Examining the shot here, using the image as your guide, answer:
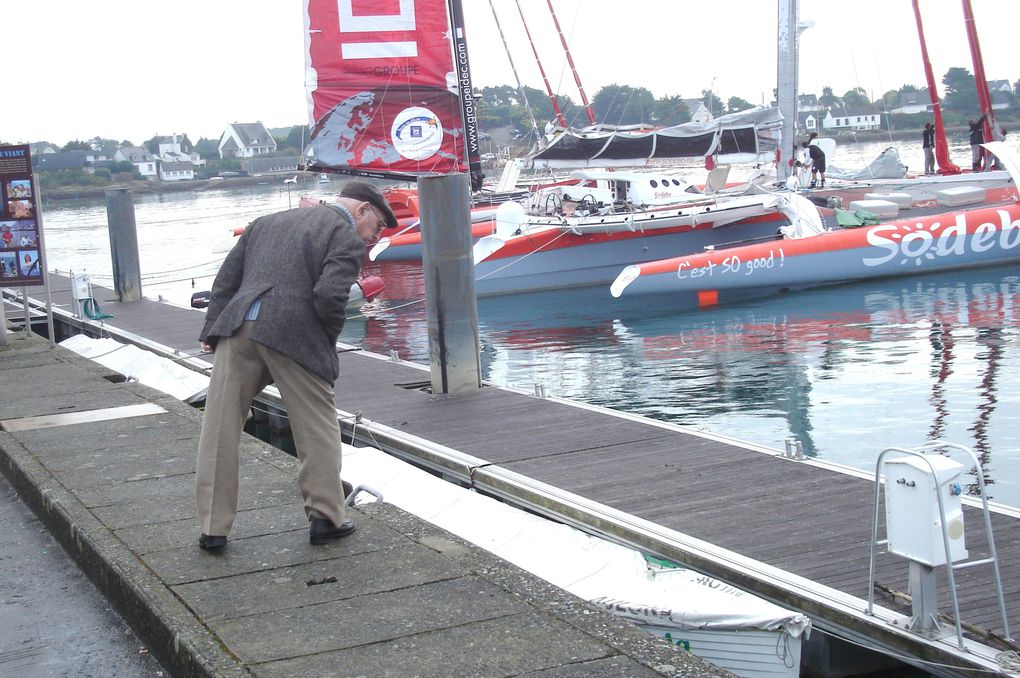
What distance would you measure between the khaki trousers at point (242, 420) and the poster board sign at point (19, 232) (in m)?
7.91

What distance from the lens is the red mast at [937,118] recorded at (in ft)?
95.9

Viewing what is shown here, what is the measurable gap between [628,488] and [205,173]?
390 feet

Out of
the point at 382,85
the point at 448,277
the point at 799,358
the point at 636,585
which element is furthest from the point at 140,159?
the point at 636,585

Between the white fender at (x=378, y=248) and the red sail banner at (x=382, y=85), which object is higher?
the red sail banner at (x=382, y=85)

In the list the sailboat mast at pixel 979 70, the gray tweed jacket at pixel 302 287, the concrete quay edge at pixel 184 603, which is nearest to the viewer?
the concrete quay edge at pixel 184 603

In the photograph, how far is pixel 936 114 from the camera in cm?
2962

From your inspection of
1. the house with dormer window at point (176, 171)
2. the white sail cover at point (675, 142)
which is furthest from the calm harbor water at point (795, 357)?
the house with dormer window at point (176, 171)

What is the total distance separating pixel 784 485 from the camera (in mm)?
6832

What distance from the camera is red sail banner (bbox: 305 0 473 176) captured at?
78.6ft

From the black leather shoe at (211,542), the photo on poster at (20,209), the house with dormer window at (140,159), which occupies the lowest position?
the black leather shoe at (211,542)

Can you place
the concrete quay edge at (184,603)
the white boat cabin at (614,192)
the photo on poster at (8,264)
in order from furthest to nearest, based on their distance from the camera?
the white boat cabin at (614,192) < the photo on poster at (8,264) < the concrete quay edge at (184,603)

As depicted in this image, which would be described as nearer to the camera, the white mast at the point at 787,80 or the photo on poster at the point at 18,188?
the photo on poster at the point at 18,188

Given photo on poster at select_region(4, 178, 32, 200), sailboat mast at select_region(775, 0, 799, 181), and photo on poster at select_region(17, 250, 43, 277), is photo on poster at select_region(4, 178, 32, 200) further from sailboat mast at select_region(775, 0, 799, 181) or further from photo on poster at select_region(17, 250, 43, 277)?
sailboat mast at select_region(775, 0, 799, 181)

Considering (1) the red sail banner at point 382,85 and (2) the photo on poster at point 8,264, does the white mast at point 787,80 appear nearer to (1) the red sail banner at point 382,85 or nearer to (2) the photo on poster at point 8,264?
(1) the red sail banner at point 382,85
